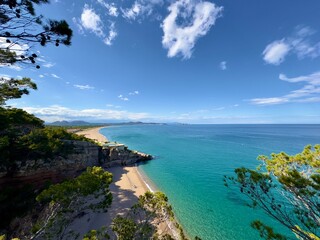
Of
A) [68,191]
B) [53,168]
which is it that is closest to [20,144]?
[53,168]

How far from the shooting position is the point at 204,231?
1620 cm

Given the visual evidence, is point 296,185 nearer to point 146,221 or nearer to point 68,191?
point 146,221

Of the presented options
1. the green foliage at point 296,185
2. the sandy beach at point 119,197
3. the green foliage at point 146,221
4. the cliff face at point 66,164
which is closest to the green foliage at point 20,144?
the cliff face at point 66,164

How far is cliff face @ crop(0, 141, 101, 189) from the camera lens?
16.2 metres

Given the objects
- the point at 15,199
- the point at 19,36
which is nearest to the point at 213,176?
the point at 15,199

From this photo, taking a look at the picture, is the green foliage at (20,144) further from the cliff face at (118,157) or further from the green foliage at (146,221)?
the cliff face at (118,157)

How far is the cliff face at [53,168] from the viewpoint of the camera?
1622 cm

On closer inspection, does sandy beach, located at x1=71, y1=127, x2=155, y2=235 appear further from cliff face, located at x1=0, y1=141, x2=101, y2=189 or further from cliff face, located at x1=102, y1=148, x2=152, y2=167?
cliff face, located at x1=0, y1=141, x2=101, y2=189

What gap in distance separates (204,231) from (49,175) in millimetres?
19465

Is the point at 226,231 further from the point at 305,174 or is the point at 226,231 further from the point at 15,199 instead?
the point at 15,199

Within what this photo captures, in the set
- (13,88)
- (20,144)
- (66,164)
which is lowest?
(66,164)

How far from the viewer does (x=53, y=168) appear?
20.6 metres

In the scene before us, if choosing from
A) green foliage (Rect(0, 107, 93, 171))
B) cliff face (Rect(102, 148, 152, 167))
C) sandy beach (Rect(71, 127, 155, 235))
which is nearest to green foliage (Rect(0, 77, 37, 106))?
green foliage (Rect(0, 107, 93, 171))

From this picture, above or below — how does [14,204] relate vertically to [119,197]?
above
